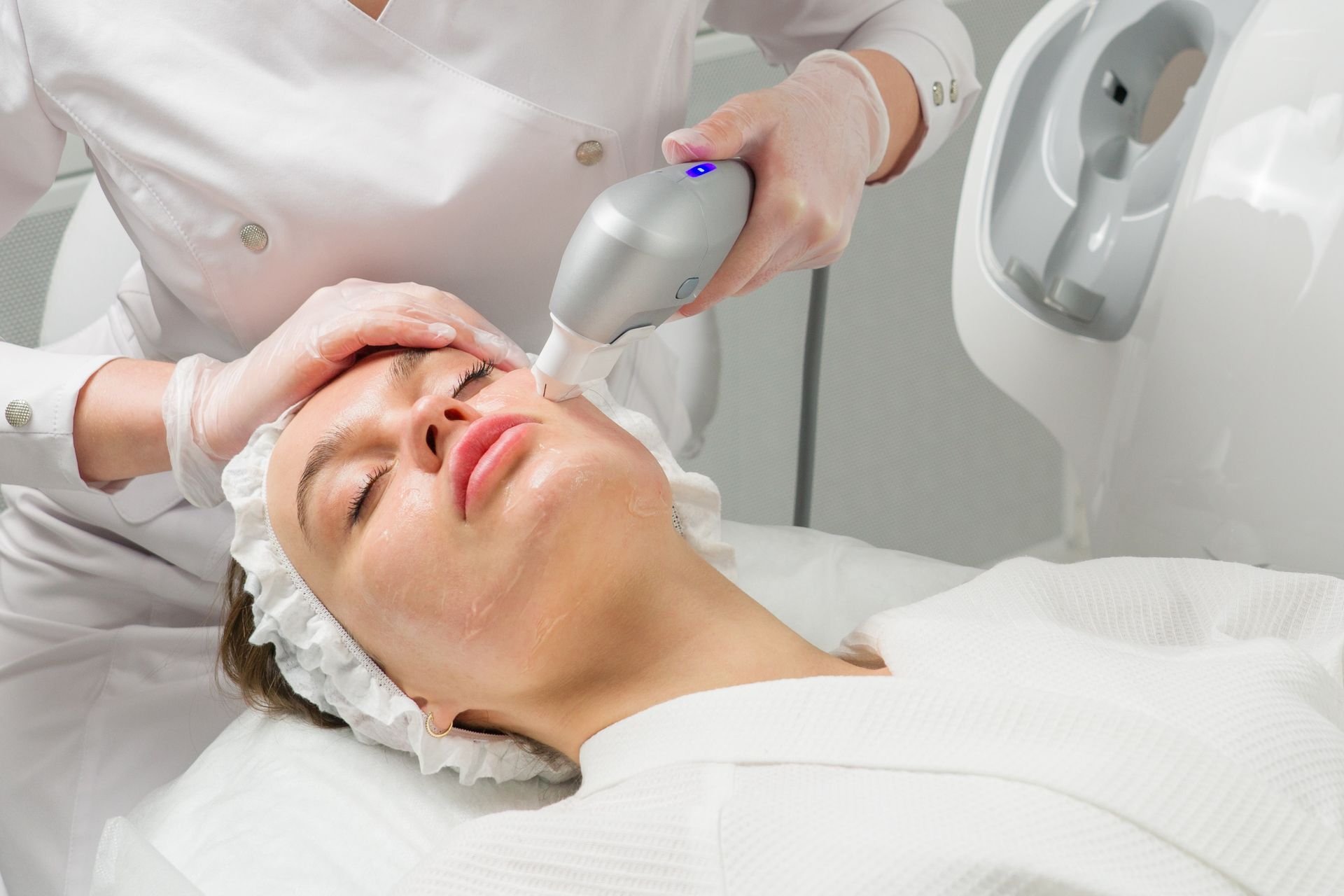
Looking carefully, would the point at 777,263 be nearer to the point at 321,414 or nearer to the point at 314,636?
the point at 321,414

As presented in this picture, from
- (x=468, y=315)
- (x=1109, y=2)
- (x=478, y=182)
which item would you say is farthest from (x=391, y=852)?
(x=1109, y=2)

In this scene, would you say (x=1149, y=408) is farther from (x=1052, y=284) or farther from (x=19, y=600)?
(x=19, y=600)

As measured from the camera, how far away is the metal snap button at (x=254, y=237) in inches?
39.8

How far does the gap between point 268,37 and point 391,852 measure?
28.4 inches

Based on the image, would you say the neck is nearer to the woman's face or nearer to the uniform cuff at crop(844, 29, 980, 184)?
the woman's face

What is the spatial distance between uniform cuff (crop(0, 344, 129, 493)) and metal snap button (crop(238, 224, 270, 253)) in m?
0.19

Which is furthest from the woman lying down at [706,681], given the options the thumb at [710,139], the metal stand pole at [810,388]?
the metal stand pole at [810,388]

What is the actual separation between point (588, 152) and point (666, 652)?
0.46m

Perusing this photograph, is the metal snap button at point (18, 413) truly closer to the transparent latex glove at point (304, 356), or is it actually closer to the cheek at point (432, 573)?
the transparent latex glove at point (304, 356)

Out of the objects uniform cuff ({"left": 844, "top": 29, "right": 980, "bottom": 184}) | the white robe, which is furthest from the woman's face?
uniform cuff ({"left": 844, "top": 29, "right": 980, "bottom": 184})

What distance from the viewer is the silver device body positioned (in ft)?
2.54

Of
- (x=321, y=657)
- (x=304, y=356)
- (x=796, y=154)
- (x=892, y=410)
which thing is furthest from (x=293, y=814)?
(x=892, y=410)

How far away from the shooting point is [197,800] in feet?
3.54

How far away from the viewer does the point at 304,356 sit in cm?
99
